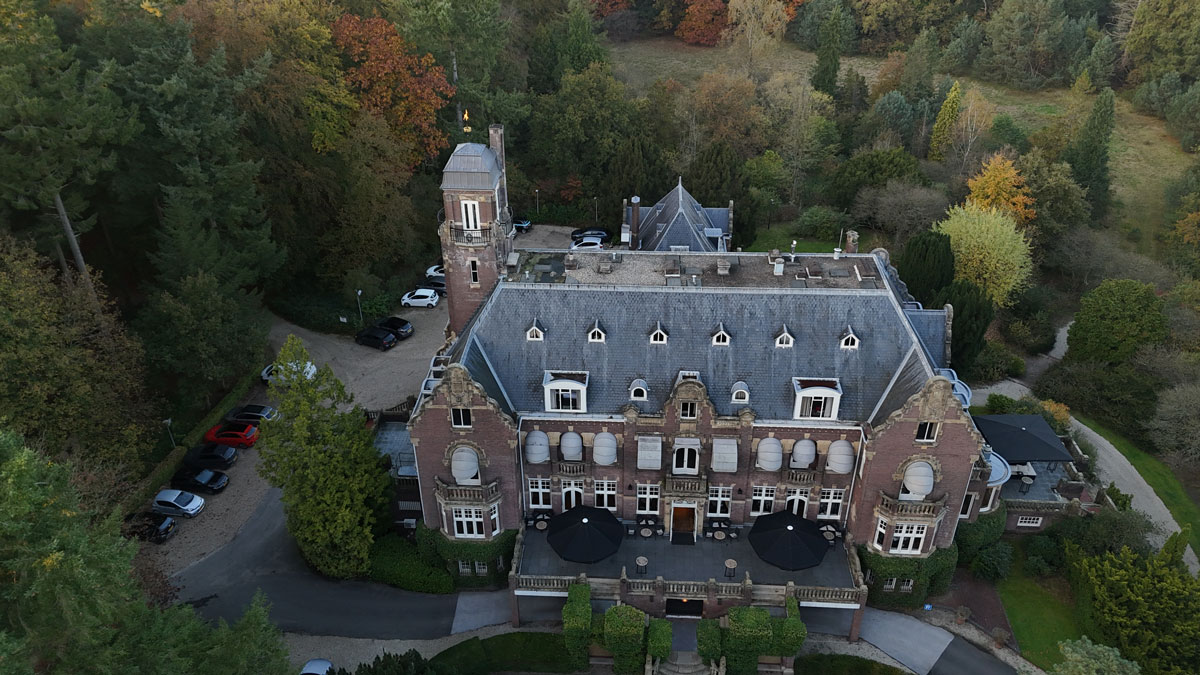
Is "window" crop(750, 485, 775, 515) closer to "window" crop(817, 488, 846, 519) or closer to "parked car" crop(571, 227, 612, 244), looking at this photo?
"window" crop(817, 488, 846, 519)

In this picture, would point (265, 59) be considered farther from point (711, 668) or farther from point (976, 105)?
point (976, 105)

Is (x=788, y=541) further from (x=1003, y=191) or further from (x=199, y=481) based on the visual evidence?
(x=1003, y=191)

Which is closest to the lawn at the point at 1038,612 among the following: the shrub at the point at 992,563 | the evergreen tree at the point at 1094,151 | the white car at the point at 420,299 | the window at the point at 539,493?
the shrub at the point at 992,563

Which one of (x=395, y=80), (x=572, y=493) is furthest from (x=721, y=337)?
(x=395, y=80)

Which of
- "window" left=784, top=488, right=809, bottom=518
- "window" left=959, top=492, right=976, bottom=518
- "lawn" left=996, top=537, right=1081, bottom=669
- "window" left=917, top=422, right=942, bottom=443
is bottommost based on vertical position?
"lawn" left=996, top=537, right=1081, bottom=669

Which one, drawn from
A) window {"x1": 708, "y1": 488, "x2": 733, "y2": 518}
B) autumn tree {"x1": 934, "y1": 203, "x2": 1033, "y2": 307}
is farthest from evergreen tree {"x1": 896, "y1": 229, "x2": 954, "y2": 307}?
window {"x1": 708, "y1": 488, "x2": 733, "y2": 518}

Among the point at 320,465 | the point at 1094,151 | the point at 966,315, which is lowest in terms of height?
the point at 966,315

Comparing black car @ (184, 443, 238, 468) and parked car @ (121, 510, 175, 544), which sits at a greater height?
Answer: black car @ (184, 443, 238, 468)

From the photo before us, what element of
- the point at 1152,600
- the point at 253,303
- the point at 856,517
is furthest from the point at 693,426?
the point at 253,303
